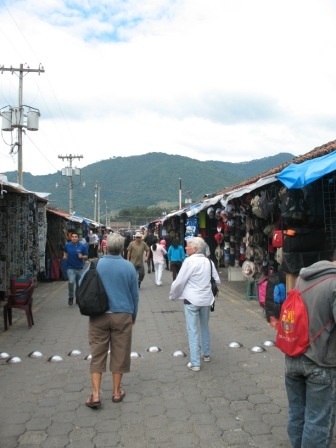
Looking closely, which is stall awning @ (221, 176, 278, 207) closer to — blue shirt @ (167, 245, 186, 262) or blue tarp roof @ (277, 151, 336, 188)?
Answer: blue tarp roof @ (277, 151, 336, 188)

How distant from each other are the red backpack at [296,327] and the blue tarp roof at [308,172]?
2.23m

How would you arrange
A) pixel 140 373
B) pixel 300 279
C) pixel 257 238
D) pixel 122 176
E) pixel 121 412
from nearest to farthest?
pixel 300 279 → pixel 121 412 → pixel 140 373 → pixel 257 238 → pixel 122 176

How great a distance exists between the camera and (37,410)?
425 centimetres

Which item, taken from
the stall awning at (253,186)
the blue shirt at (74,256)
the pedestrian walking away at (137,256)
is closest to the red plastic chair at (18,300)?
the blue shirt at (74,256)

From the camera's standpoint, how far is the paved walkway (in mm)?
3662

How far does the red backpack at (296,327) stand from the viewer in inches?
109

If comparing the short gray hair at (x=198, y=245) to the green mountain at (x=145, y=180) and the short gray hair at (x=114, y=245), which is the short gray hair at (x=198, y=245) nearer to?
the short gray hair at (x=114, y=245)

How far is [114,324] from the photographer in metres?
4.32

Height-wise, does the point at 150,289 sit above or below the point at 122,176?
below

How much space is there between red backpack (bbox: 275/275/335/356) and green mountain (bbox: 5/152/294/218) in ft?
317

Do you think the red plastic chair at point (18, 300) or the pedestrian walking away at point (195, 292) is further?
the red plastic chair at point (18, 300)

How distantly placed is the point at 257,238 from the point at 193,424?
18.4 feet

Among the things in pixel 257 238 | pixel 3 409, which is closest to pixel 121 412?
pixel 3 409

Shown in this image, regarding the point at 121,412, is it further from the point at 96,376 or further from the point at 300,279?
the point at 300,279
